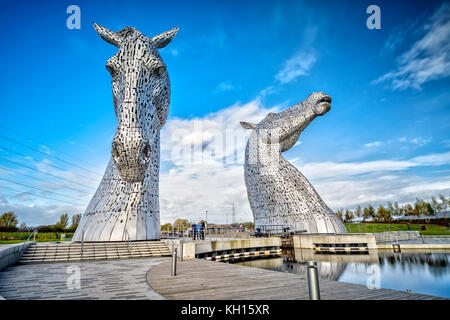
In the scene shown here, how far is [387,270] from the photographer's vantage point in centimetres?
968

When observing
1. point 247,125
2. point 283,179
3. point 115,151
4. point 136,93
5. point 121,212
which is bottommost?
point 121,212

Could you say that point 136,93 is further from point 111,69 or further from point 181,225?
point 181,225

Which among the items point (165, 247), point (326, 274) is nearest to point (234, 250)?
point (165, 247)

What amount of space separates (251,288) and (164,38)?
13.8 meters

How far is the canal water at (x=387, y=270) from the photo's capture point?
752 cm

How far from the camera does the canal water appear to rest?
7516 millimetres

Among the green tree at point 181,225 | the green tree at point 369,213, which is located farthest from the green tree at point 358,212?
the green tree at point 181,225

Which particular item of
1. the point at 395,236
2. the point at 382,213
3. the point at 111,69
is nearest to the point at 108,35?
the point at 111,69

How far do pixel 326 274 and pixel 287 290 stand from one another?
597cm

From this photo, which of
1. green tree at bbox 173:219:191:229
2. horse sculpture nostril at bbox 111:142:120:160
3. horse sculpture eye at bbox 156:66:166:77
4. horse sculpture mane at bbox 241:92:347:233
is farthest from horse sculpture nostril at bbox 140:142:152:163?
horse sculpture mane at bbox 241:92:347:233

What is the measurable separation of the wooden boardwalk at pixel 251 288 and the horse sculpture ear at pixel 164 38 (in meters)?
12.2

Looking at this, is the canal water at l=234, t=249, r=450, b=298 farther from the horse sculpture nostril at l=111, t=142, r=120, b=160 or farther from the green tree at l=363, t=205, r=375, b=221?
the green tree at l=363, t=205, r=375, b=221

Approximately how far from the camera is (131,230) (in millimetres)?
12438

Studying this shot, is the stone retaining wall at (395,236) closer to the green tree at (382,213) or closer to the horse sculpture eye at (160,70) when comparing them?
the horse sculpture eye at (160,70)
